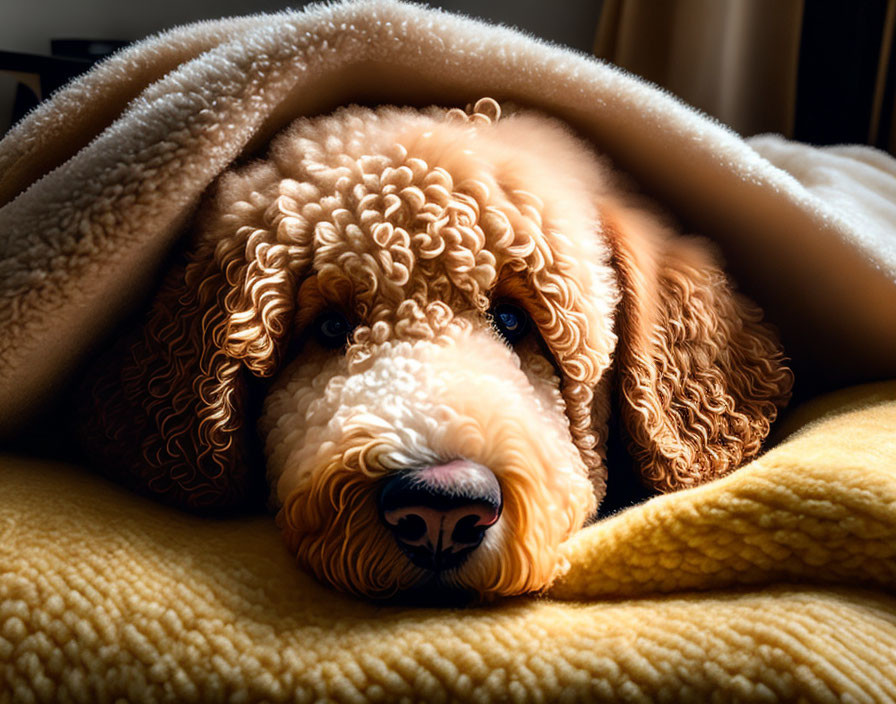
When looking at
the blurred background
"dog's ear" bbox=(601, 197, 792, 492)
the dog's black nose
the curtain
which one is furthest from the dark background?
the dog's black nose

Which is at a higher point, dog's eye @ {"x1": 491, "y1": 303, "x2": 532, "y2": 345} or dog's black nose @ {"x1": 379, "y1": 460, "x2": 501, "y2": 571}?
dog's eye @ {"x1": 491, "y1": 303, "x2": 532, "y2": 345}

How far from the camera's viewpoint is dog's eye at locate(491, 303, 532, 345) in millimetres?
966

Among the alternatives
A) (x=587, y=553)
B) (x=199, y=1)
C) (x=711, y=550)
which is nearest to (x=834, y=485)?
(x=711, y=550)

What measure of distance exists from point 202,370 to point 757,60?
6.85 ft

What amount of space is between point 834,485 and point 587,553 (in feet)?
0.74

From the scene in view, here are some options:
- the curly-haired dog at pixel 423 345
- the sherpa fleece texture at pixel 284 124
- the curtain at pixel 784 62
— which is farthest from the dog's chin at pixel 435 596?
the curtain at pixel 784 62

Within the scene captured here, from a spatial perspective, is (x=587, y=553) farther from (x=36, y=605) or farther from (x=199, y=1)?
(x=199, y=1)

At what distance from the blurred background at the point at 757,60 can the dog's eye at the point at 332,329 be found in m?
1.84

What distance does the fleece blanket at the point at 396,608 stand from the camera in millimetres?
625

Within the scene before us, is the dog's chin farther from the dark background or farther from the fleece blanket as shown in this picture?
the dark background

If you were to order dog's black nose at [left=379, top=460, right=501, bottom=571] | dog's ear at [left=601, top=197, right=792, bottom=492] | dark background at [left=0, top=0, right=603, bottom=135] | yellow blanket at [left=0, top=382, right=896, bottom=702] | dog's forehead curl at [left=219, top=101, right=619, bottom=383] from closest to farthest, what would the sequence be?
yellow blanket at [left=0, top=382, right=896, bottom=702] < dog's black nose at [left=379, top=460, right=501, bottom=571] < dog's forehead curl at [left=219, top=101, right=619, bottom=383] < dog's ear at [left=601, top=197, right=792, bottom=492] < dark background at [left=0, top=0, right=603, bottom=135]

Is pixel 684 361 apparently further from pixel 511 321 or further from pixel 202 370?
pixel 202 370

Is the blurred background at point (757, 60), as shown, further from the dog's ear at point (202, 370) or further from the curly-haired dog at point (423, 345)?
the dog's ear at point (202, 370)

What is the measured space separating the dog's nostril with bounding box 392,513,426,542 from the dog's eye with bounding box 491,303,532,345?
1.00 feet
